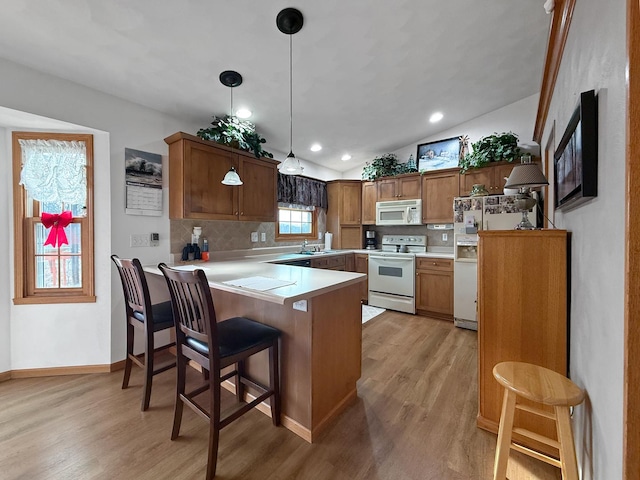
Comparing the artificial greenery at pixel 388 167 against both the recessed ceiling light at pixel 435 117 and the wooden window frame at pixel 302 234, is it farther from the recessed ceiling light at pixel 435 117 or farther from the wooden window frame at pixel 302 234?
the wooden window frame at pixel 302 234

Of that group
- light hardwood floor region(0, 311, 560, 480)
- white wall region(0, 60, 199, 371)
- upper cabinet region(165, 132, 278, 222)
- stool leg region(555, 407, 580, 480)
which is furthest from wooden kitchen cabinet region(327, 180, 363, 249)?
stool leg region(555, 407, 580, 480)

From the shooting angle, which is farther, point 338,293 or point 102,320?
point 102,320

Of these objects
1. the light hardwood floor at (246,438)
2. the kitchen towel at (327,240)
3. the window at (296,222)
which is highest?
the window at (296,222)

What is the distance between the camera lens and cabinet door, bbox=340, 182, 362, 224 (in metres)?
5.14

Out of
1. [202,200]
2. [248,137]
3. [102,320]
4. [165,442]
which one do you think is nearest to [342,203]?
[248,137]

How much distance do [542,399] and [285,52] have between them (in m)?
2.77

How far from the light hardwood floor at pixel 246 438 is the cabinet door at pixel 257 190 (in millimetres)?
1939

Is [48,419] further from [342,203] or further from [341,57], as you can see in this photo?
[342,203]

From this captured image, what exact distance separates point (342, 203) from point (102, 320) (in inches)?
154

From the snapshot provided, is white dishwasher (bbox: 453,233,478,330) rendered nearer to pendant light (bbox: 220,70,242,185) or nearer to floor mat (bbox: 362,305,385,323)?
floor mat (bbox: 362,305,385,323)

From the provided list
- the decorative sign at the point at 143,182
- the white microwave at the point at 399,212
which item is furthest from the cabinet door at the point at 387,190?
the decorative sign at the point at 143,182

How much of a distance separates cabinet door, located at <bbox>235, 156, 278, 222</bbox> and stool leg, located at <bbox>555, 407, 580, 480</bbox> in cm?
307

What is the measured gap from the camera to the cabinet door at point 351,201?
514 centimetres

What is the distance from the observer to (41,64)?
6.72ft
